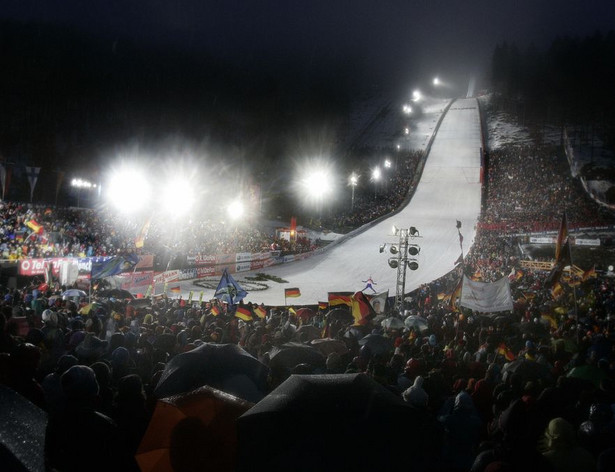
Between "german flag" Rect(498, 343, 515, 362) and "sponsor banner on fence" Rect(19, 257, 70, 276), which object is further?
"sponsor banner on fence" Rect(19, 257, 70, 276)

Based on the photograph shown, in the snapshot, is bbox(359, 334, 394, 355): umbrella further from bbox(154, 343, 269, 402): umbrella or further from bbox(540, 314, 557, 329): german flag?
bbox(540, 314, 557, 329): german flag

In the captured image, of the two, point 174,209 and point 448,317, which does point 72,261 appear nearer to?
point 448,317

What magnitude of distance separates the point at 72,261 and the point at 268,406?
22.2m

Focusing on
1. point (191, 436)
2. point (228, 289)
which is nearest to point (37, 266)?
point (228, 289)

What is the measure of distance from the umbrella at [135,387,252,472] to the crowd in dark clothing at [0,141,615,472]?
0.19 m

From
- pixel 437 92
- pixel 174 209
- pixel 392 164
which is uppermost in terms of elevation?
pixel 437 92

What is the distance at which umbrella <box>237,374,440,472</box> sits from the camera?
2549mm

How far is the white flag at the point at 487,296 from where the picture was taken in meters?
13.0

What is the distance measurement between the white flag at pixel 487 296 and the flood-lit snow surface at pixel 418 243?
14.3 metres

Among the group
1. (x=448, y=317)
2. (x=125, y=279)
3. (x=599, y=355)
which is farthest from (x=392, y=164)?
(x=599, y=355)

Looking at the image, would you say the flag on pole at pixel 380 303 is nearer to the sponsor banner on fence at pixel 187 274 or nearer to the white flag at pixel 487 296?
the white flag at pixel 487 296

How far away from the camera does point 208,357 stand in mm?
5047

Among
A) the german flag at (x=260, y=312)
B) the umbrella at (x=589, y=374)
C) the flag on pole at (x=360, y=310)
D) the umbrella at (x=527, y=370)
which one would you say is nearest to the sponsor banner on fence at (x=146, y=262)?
the german flag at (x=260, y=312)

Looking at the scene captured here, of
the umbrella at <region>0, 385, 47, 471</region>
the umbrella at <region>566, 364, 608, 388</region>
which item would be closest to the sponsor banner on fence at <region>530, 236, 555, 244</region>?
the umbrella at <region>566, 364, 608, 388</region>
